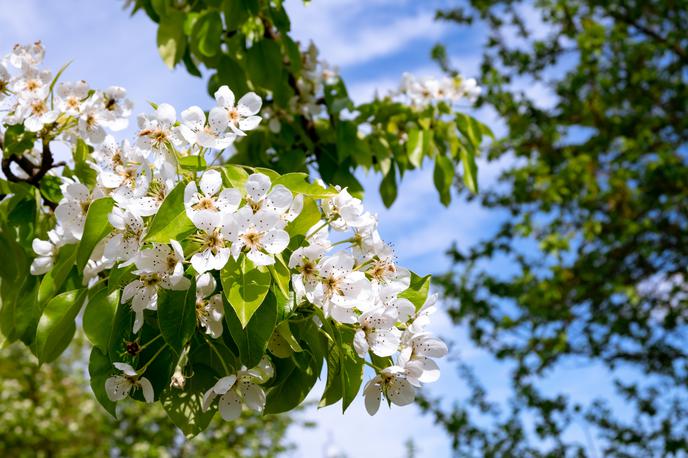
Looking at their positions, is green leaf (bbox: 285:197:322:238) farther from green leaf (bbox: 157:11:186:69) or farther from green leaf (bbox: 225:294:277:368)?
green leaf (bbox: 157:11:186:69)

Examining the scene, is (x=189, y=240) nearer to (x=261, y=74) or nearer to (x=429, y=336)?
(x=429, y=336)

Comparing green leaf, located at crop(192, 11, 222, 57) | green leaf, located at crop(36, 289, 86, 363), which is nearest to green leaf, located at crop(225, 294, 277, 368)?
green leaf, located at crop(36, 289, 86, 363)

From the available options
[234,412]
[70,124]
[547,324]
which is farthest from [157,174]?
[547,324]

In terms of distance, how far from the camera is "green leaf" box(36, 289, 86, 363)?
1432 mm

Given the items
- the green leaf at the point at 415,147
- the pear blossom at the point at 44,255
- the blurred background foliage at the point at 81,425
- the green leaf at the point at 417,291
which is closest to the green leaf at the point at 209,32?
the green leaf at the point at 415,147

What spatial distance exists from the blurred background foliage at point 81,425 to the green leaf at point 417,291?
715 centimetres

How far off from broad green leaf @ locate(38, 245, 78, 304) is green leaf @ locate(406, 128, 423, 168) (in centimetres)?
126

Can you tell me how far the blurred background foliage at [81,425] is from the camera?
27.9 feet

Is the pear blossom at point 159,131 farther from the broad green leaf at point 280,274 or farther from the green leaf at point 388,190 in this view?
the green leaf at point 388,190

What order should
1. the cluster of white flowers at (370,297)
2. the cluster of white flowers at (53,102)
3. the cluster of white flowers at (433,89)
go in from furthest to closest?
the cluster of white flowers at (433,89), the cluster of white flowers at (53,102), the cluster of white flowers at (370,297)

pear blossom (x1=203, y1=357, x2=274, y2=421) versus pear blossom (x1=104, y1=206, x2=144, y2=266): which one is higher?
pear blossom (x1=104, y1=206, x2=144, y2=266)

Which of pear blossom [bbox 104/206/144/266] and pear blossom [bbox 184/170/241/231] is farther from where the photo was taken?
pear blossom [bbox 104/206/144/266]

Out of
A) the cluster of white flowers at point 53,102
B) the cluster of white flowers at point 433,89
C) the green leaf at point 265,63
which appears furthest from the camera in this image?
the cluster of white flowers at point 433,89

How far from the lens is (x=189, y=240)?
1.21 meters
